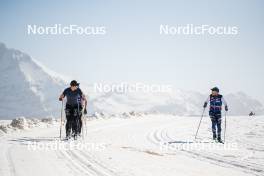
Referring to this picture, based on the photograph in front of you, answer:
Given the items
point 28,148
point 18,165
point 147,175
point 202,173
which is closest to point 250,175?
point 202,173

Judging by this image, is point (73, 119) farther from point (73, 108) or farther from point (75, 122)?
point (73, 108)

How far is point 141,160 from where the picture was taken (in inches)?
344

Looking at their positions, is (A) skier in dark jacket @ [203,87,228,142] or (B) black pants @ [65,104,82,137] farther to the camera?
(A) skier in dark jacket @ [203,87,228,142]

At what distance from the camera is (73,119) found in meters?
13.2

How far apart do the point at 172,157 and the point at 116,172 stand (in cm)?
265

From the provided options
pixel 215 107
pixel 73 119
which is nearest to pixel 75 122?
pixel 73 119

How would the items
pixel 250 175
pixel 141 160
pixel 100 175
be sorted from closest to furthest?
pixel 100 175, pixel 250 175, pixel 141 160

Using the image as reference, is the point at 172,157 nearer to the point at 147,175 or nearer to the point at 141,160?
the point at 141,160

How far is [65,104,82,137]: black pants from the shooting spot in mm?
13031

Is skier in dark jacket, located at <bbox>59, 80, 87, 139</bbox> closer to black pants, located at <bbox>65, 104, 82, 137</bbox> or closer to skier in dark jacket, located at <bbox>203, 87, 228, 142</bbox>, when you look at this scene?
black pants, located at <bbox>65, 104, 82, 137</bbox>

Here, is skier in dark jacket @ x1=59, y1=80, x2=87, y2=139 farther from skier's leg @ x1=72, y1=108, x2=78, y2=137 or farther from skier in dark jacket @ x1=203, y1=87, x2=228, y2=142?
skier in dark jacket @ x1=203, y1=87, x2=228, y2=142

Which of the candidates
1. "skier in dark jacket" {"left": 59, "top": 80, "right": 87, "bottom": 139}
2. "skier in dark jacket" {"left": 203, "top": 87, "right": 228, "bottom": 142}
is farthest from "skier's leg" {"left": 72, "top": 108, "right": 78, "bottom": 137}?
"skier in dark jacket" {"left": 203, "top": 87, "right": 228, "bottom": 142}

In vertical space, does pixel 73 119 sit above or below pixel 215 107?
below

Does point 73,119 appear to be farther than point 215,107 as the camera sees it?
No
